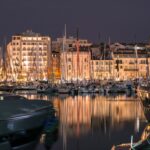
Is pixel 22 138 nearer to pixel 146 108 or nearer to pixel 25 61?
pixel 146 108

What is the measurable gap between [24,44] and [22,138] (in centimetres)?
16492

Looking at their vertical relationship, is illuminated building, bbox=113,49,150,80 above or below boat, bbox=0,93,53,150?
above

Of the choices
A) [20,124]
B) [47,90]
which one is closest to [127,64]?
[47,90]

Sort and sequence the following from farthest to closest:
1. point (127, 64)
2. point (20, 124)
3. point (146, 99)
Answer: point (127, 64)
point (146, 99)
point (20, 124)

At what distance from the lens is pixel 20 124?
16219 millimetres

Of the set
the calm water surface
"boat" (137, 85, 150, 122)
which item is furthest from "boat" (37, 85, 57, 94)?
"boat" (137, 85, 150, 122)

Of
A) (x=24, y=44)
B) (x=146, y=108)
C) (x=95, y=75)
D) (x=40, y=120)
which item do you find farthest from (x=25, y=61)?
(x=40, y=120)

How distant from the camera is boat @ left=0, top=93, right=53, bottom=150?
626 inches

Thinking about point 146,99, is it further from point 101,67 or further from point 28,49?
point 28,49

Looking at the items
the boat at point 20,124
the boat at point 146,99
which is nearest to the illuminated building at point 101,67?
the boat at point 146,99

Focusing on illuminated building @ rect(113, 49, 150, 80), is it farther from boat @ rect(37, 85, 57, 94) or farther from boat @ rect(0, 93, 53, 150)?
boat @ rect(0, 93, 53, 150)

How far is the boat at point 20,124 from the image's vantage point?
52.2 ft

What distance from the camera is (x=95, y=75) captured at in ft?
511

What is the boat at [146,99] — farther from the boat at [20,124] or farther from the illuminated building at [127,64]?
the illuminated building at [127,64]
